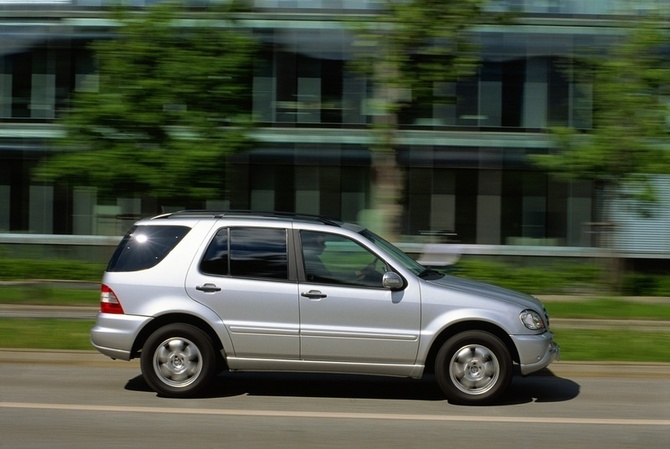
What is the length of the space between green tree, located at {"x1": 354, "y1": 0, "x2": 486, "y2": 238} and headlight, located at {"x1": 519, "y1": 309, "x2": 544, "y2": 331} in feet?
20.0

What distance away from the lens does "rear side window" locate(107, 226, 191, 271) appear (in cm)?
917

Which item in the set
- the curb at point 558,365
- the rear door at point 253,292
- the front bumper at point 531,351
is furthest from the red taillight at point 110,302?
the front bumper at point 531,351

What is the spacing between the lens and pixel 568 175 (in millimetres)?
20531

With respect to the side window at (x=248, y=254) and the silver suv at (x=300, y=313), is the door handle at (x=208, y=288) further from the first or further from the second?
the side window at (x=248, y=254)

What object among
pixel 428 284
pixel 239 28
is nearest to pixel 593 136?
pixel 239 28

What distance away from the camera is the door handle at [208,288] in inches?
354

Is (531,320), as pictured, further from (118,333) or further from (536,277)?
(536,277)

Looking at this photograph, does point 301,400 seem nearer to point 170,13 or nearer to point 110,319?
point 110,319

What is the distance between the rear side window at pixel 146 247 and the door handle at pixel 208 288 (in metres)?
0.48

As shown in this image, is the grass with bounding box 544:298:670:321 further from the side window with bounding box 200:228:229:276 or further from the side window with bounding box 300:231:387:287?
the side window with bounding box 200:228:229:276

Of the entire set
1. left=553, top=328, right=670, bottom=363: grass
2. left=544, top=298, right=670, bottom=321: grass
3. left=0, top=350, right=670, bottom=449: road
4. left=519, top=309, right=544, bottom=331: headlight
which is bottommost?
left=544, top=298, right=670, bottom=321: grass

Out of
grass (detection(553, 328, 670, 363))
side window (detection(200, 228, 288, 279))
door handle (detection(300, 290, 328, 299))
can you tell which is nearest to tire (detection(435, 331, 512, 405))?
door handle (detection(300, 290, 328, 299))

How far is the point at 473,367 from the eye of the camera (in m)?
8.88

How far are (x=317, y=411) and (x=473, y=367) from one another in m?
1.51
